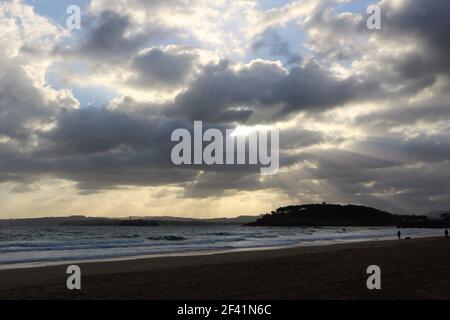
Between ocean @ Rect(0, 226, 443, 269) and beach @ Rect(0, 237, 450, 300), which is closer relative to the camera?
beach @ Rect(0, 237, 450, 300)

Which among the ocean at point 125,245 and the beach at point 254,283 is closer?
→ the beach at point 254,283

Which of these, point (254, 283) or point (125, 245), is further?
point (125, 245)

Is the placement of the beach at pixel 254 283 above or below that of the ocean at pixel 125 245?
above

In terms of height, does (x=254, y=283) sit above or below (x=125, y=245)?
above

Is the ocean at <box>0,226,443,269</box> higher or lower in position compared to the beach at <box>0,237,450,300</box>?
lower
